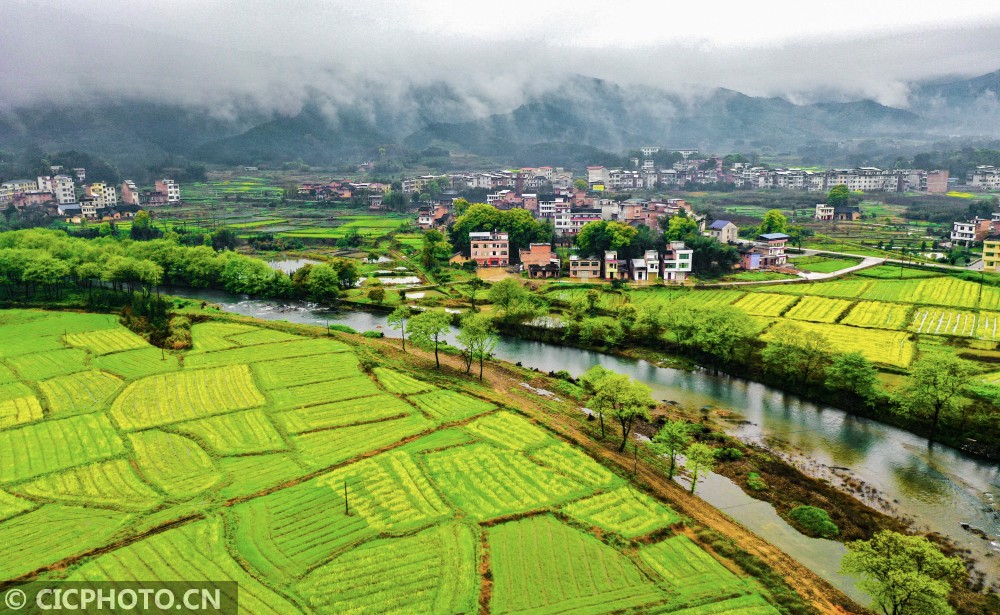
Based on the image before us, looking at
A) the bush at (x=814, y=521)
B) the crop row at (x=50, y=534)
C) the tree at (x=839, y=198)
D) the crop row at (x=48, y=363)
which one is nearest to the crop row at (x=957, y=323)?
the bush at (x=814, y=521)

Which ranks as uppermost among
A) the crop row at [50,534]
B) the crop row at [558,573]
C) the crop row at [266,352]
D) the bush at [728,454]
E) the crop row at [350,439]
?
the crop row at [266,352]

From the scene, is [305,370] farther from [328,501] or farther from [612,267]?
[612,267]

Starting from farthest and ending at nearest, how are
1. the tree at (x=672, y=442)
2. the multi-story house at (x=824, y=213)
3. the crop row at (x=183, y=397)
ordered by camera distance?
the multi-story house at (x=824, y=213) → the crop row at (x=183, y=397) → the tree at (x=672, y=442)

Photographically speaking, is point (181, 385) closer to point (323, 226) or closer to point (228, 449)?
point (228, 449)

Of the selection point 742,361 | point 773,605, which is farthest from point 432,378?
point 773,605

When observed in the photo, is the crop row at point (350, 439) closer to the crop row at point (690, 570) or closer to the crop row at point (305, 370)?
the crop row at point (305, 370)

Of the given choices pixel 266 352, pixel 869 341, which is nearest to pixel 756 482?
pixel 869 341
